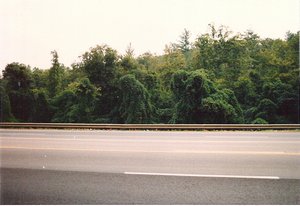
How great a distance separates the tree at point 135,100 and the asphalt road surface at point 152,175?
25.9 meters

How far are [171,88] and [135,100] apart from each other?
239 inches

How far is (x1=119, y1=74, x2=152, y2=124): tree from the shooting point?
35562 mm

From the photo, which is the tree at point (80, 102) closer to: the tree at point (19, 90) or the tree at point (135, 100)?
the tree at point (135, 100)

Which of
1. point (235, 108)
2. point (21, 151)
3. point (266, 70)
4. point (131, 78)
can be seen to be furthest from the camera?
point (266, 70)

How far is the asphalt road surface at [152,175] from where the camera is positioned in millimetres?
5188

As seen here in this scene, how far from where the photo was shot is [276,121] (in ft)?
107

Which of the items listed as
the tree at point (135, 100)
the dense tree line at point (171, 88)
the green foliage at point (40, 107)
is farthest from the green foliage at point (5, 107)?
the tree at point (135, 100)

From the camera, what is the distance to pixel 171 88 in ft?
105

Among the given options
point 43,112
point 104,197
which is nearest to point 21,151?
point 104,197

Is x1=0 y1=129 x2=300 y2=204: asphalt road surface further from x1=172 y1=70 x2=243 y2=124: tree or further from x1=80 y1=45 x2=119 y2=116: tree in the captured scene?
x1=80 y1=45 x2=119 y2=116: tree

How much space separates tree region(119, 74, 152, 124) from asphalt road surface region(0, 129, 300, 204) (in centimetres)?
2585

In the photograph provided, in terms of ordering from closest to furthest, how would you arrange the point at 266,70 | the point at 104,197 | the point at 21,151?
the point at 104,197, the point at 21,151, the point at 266,70

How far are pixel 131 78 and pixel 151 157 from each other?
1079 inches

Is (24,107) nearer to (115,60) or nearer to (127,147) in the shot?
(115,60)
